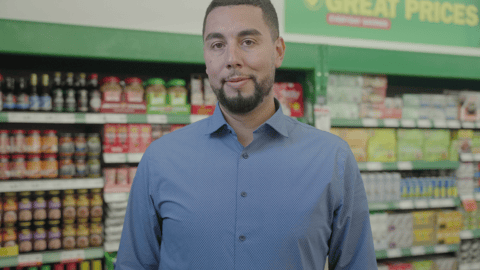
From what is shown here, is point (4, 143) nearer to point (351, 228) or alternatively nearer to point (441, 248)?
point (351, 228)

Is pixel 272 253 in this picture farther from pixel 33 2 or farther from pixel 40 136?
pixel 33 2

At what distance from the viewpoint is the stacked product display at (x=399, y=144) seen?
310cm

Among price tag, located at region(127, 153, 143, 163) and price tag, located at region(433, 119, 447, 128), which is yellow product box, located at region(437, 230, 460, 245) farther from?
price tag, located at region(127, 153, 143, 163)

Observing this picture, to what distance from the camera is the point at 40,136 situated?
2500 mm

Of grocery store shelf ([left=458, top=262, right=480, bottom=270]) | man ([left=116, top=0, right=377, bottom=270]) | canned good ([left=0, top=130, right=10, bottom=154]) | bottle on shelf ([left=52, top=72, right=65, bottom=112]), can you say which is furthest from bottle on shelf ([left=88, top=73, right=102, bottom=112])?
grocery store shelf ([left=458, top=262, right=480, bottom=270])

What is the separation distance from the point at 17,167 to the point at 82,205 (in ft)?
1.64

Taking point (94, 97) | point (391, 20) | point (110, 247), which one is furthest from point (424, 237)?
point (94, 97)

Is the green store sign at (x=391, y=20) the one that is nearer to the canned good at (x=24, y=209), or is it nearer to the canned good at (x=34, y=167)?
the canned good at (x=34, y=167)

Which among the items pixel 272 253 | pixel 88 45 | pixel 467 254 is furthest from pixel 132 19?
pixel 467 254

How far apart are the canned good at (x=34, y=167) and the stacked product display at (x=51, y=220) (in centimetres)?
14

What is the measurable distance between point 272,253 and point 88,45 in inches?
76.1

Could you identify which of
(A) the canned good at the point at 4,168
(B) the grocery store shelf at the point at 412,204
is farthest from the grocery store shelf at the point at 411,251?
(A) the canned good at the point at 4,168

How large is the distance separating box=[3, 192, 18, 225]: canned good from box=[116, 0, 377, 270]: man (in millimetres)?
1641

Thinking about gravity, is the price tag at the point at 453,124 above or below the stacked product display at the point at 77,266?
above
